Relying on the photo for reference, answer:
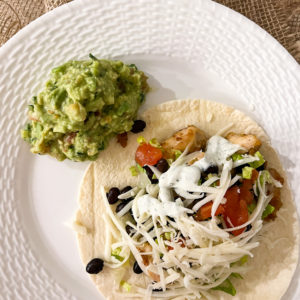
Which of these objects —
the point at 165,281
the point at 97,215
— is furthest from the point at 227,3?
the point at 165,281

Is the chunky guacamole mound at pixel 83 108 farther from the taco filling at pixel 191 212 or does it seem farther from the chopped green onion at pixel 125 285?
the chopped green onion at pixel 125 285

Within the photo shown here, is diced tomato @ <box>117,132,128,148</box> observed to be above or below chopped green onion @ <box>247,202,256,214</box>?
above

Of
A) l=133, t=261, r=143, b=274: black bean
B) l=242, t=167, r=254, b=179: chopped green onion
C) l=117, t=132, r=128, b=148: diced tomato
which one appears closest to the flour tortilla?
l=117, t=132, r=128, b=148: diced tomato

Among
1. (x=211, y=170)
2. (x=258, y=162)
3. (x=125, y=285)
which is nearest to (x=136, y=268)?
(x=125, y=285)

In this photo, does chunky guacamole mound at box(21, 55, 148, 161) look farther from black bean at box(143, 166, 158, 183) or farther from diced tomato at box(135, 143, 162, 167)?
black bean at box(143, 166, 158, 183)

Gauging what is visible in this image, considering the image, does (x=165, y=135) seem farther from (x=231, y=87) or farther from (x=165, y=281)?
(x=165, y=281)

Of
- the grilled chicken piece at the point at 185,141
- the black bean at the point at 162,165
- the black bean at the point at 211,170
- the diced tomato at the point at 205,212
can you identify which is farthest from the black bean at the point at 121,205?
the black bean at the point at 211,170
